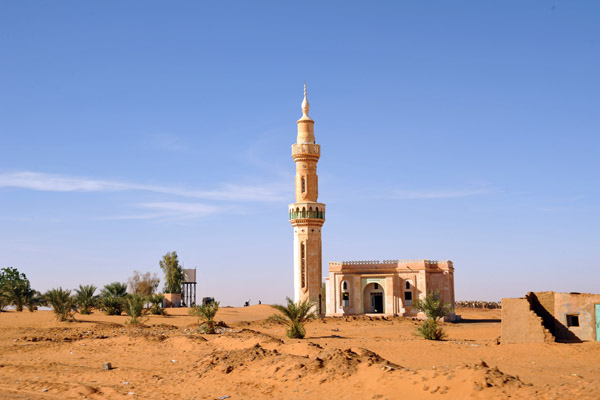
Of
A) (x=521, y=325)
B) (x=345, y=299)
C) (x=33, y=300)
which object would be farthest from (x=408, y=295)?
(x=33, y=300)

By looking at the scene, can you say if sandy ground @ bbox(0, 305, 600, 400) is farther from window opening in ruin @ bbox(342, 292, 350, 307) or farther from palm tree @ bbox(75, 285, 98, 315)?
window opening in ruin @ bbox(342, 292, 350, 307)

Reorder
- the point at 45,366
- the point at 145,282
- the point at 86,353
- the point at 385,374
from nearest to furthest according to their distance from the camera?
the point at 385,374 → the point at 45,366 → the point at 86,353 → the point at 145,282

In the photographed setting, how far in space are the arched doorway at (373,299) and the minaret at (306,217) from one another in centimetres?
377

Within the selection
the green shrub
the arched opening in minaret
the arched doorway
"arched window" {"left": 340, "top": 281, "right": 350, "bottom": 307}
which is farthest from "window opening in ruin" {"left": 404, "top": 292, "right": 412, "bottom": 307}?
the green shrub

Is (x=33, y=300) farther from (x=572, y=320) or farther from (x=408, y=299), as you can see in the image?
(x=572, y=320)

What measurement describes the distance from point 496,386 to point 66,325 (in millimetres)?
27168

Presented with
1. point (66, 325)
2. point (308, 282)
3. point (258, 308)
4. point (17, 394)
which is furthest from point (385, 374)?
point (258, 308)

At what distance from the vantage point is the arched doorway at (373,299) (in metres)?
45.7

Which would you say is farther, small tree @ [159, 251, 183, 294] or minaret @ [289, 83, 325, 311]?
small tree @ [159, 251, 183, 294]

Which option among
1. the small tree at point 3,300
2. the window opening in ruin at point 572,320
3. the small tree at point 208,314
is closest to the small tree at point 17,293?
the small tree at point 3,300

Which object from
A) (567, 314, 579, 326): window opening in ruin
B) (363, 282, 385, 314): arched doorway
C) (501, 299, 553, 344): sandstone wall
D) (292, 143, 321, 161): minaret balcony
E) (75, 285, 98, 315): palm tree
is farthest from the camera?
(292, 143, 321, 161): minaret balcony

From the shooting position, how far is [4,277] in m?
56.9

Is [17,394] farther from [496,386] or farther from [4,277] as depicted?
[4,277]

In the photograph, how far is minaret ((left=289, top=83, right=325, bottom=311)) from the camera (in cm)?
4481
